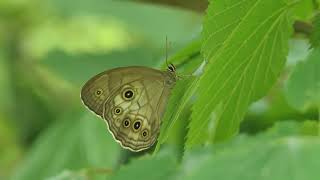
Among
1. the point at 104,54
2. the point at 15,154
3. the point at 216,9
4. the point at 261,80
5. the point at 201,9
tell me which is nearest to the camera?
the point at 216,9

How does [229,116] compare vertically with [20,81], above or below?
above

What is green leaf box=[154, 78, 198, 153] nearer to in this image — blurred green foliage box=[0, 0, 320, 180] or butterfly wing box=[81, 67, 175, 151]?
blurred green foliage box=[0, 0, 320, 180]

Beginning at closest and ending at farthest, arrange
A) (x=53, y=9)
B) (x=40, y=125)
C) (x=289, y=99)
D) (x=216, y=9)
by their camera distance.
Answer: (x=216, y=9) < (x=289, y=99) < (x=40, y=125) < (x=53, y=9)

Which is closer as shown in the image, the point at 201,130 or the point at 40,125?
the point at 201,130

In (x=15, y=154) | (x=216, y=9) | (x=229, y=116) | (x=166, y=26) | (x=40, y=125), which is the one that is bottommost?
(x=15, y=154)

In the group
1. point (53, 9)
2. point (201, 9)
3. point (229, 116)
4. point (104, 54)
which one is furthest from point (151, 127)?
point (53, 9)

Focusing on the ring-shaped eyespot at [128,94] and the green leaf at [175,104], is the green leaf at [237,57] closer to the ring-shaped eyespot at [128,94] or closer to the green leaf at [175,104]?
the green leaf at [175,104]

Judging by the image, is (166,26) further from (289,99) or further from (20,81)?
(289,99)
